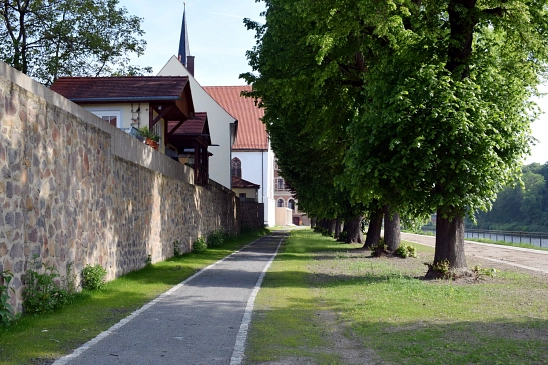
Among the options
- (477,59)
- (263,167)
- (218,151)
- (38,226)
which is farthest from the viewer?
(263,167)

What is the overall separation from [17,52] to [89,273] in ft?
96.0

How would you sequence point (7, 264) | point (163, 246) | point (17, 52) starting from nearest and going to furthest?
point (7, 264) < point (163, 246) < point (17, 52)

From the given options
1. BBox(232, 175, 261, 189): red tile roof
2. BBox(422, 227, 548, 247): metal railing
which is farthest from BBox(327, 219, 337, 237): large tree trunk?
BBox(232, 175, 261, 189): red tile roof

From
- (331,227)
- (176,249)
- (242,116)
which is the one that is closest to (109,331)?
(176,249)

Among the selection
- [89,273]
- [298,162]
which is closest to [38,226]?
[89,273]

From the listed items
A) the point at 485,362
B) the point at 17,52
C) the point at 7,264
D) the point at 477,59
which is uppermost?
the point at 17,52

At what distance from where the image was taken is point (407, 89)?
14547mm

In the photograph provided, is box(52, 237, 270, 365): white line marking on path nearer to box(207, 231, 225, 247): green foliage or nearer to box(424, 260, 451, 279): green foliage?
box(424, 260, 451, 279): green foliage

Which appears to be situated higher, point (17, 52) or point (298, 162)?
point (17, 52)

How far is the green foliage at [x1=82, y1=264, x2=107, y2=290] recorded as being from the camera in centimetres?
1277

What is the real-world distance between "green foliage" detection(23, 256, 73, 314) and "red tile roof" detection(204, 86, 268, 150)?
68181mm

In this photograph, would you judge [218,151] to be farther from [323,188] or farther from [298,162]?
[323,188]

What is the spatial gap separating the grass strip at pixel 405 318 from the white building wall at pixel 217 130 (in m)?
40.5

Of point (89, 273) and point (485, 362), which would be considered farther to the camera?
point (89, 273)
